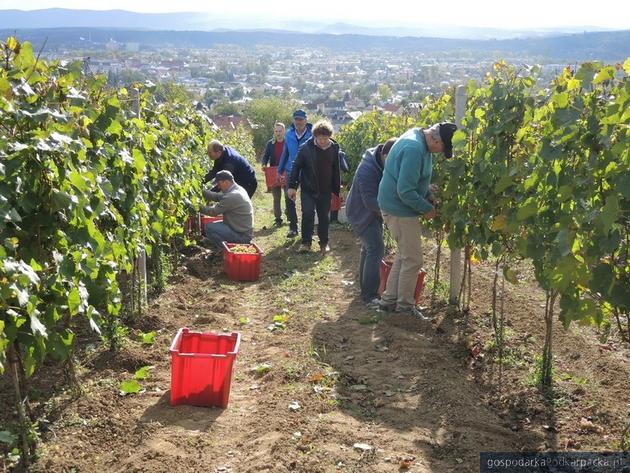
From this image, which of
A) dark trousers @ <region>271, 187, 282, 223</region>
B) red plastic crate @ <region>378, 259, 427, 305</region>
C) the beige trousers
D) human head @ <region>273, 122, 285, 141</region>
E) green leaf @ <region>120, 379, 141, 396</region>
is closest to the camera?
green leaf @ <region>120, 379, 141, 396</region>

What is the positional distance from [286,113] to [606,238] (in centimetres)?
4441

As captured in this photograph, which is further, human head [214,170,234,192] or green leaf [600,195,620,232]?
human head [214,170,234,192]

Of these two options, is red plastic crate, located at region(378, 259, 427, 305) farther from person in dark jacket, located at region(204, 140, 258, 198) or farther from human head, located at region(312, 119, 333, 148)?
person in dark jacket, located at region(204, 140, 258, 198)

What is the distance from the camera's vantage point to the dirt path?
3.84 meters

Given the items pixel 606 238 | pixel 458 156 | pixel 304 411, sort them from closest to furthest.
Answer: pixel 606 238, pixel 304 411, pixel 458 156

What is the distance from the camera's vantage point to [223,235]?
863cm

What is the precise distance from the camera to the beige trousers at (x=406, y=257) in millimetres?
6090

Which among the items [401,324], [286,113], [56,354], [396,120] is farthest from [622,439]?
[286,113]

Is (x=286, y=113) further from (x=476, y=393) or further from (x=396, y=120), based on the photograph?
(x=476, y=393)

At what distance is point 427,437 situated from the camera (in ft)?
13.4

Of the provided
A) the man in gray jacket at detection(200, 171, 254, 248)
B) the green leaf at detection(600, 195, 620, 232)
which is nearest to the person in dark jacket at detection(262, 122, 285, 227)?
the man in gray jacket at detection(200, 171, 254, 248)

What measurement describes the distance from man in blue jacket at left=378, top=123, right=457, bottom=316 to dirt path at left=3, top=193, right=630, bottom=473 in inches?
10.9

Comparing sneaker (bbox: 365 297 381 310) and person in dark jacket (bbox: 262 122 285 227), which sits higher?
person in dark jacket (bbox: 262 122 285 227)

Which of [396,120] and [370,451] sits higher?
[396,120]
